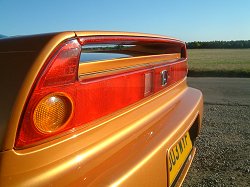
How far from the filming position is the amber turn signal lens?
122cm

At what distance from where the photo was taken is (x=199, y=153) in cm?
363

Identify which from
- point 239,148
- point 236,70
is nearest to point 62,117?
point 239,148

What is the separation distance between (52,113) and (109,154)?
34cm

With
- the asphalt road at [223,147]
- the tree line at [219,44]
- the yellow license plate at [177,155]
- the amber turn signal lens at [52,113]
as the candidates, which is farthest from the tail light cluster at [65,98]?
the tree line at [219,44]

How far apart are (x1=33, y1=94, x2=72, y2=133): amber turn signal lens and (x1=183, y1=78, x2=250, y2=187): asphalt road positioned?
6.34ft

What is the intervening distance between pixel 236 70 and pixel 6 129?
13.5 metres

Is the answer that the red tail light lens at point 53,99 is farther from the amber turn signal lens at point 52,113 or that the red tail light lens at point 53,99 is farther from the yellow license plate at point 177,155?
the yellow license plate at point 177,155

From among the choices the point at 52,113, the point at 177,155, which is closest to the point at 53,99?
the point at 52,113

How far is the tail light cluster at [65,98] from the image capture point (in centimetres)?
119

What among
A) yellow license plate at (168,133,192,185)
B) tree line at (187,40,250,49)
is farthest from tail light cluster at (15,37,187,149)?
tree line at (187,40,250,49)

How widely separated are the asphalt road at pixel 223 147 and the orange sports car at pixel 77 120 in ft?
4.04

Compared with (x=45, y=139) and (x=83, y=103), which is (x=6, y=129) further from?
(x=83, y=103)

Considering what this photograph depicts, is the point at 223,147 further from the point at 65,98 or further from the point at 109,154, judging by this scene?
the point at 65,98

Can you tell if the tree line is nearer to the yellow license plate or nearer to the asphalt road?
the asphalt road
